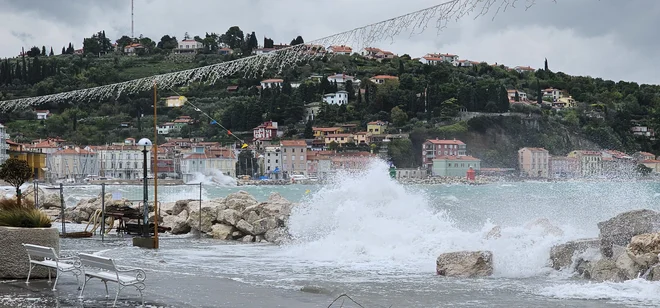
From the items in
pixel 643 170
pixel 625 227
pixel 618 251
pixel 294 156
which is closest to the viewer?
pixel 618 251

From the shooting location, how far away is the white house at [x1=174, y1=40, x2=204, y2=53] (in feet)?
522

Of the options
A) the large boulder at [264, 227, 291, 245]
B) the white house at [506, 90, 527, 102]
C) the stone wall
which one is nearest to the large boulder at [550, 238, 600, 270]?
the large boulder at [264, 227, 291, 245]

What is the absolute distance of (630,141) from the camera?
9406 cm

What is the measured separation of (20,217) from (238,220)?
9.44 metres

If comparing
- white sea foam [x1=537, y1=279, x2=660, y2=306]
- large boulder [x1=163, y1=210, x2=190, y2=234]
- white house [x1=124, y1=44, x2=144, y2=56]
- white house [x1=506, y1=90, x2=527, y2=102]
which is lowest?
white sea foam [x1=537, y1=279, x2=660, y2=306]

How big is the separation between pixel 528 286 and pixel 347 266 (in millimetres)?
3413

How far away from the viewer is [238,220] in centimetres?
1869

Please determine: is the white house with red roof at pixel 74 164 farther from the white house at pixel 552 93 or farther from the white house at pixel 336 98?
the white house at pixel 552 93

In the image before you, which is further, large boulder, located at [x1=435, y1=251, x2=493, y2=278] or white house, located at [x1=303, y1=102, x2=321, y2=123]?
white house, located at [x1=303, y1=102, x2=321, y2=123]

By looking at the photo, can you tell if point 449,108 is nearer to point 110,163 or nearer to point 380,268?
point 110,163

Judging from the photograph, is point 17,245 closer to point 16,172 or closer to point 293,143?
point 16,172

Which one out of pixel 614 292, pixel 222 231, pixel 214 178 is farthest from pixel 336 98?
pixel 614 292

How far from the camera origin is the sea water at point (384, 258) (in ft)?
31.7

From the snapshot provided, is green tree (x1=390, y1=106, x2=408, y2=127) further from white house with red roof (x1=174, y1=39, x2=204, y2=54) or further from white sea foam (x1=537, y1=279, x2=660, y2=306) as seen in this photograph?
white sea foam (x1=537, y1=279, x2=660, y2=306)
